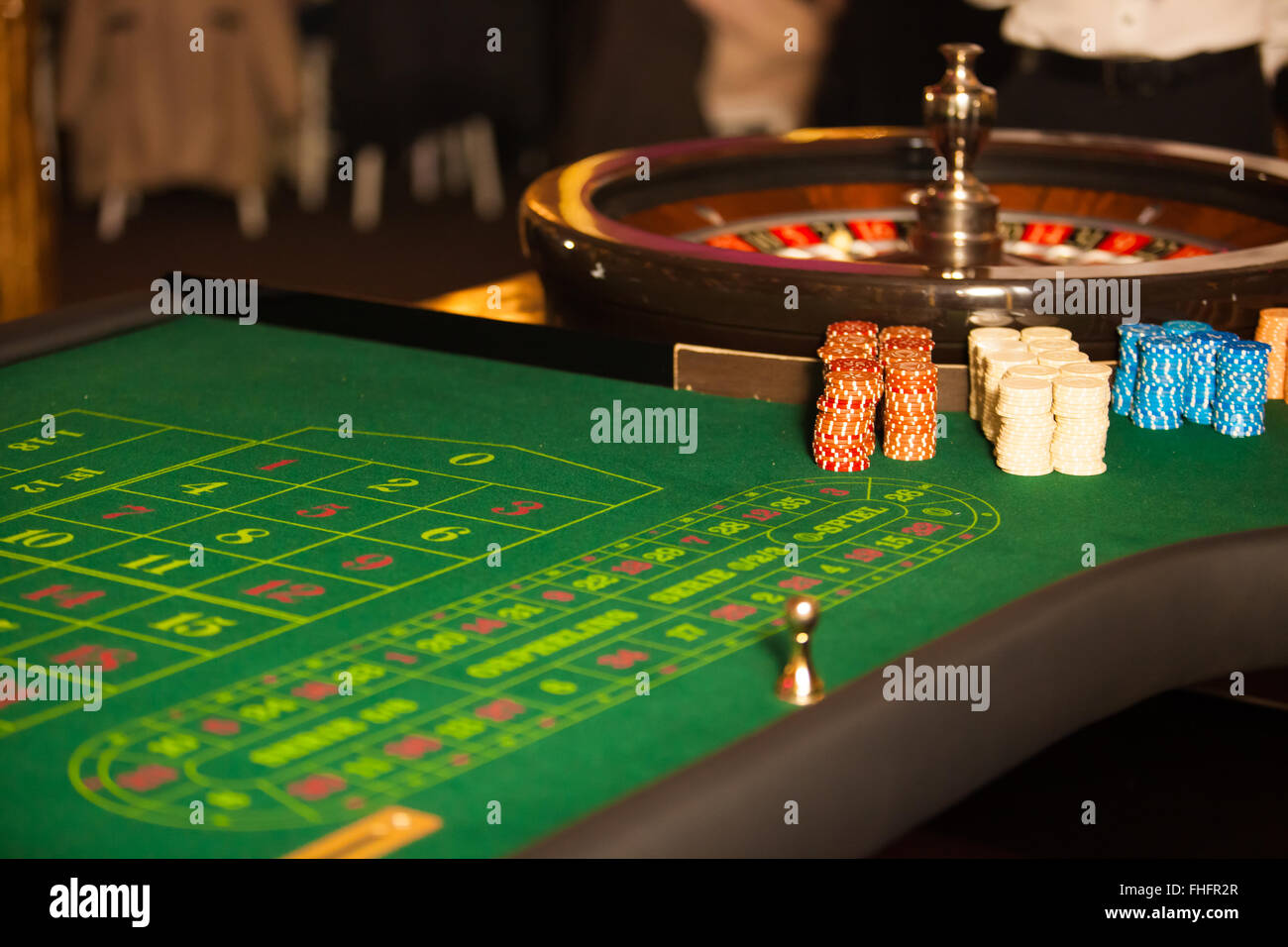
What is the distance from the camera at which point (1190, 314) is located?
244 centimetres

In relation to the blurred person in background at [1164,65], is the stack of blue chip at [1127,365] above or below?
below

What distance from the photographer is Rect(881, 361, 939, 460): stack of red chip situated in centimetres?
210

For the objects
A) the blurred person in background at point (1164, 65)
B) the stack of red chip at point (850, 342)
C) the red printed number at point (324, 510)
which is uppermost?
the blurred person in background at point (1164, 65)

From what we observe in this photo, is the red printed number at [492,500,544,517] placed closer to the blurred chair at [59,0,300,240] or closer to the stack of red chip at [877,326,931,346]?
the stack of red chip at [877,326,931,346]

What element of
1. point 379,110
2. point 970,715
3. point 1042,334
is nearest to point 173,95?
point 379,110

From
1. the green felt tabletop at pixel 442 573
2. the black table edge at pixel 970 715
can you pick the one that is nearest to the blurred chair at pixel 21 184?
the green felt tabletop at pixel 442 573

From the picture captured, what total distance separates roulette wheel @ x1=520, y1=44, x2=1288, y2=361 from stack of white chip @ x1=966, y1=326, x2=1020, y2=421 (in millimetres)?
41

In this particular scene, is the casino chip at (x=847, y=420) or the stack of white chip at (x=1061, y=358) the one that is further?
the stack of white chip at (x=1061, y=358)

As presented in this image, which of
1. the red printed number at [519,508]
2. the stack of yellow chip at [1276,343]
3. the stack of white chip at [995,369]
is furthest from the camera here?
the stack of yellow chip at [1276,343]

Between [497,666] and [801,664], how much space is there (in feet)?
0.88

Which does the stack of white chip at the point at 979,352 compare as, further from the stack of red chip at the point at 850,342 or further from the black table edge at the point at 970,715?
the black table edge at the point at 970,715

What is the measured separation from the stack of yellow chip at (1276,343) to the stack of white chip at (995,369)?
1.25 ft

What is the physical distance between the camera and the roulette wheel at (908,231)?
243 centimetres

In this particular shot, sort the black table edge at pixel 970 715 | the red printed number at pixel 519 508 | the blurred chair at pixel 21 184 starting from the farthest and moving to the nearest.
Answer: the blurred chair at pixel 21 184
the red printed number at pixel 519 508
the black table edge at pixel 970 715
